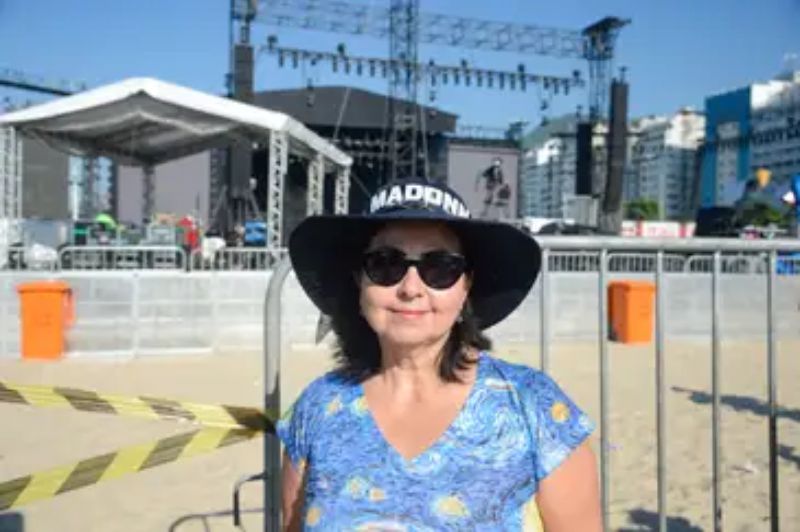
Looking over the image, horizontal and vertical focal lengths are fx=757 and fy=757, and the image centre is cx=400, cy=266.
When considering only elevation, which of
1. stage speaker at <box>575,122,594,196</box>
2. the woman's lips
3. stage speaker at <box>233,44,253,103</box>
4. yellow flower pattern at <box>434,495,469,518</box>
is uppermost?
stage speaker at <box>233,44,253,103</box>

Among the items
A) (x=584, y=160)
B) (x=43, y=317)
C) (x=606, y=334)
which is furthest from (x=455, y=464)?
(x=584, y=160)

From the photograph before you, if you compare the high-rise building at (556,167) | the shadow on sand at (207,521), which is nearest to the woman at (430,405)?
the shadow on sand at (207,521)

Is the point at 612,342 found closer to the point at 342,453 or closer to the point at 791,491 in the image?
the point at 791,491

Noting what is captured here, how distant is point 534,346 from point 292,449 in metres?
9.90

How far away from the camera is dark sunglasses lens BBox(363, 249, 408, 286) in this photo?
5.58ft

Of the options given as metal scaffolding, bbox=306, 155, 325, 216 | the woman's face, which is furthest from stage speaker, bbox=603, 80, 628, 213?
the woman's face

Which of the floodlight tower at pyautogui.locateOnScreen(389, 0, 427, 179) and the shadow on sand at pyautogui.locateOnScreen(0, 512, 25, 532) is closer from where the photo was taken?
the shadow on sand at pyautogui.locateOnScreen(0, 512, 25, 532)

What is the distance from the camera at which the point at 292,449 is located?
1737 millimetres

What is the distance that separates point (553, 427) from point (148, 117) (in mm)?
15132

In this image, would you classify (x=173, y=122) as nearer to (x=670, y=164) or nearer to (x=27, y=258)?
(x=27, y=258)

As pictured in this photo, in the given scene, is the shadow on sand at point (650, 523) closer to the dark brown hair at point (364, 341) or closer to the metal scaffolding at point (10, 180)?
the dark brown hair at point (364, 341)

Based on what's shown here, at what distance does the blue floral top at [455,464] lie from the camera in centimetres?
153

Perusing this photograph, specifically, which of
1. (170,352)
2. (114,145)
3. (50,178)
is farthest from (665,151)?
(170,352)

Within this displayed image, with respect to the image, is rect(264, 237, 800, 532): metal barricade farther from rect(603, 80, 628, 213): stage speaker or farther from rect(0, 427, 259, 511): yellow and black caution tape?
rect(603, 80, 628, 213): stage speaker
